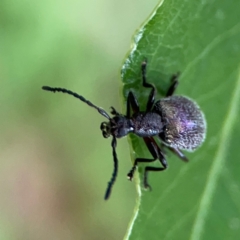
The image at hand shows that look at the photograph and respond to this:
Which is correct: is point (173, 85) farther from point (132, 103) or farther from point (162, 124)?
point (162, 124)

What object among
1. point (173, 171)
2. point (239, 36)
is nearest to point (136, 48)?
point (239, 36)

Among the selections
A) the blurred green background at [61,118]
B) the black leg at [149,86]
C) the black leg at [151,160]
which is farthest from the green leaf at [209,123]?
the blurred green background at [61,118]

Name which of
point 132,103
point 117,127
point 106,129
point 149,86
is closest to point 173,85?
point 149,86

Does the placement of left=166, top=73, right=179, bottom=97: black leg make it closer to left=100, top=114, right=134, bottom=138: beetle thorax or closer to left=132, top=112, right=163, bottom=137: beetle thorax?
left=132, top=112, right=163, bottom=137: beetle thorax

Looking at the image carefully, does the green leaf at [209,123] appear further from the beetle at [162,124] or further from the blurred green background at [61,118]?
the blurred green background at [61,118]

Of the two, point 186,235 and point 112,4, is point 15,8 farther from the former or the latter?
point 186,235

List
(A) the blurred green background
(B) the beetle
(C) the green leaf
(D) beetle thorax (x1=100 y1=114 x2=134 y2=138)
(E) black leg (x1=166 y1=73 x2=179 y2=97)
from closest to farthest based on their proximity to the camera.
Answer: (C) the green leaf, (E) black leg (x1=166 y1=73 x2=179 y2=97), (B) the beetle, (D) beetle thorax (x1=100 y1=114 x2=134 y2=138), (A) the blurred green background

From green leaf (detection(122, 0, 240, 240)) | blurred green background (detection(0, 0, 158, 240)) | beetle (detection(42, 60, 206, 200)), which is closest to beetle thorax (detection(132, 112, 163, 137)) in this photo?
beetle (detection(42, 60, 206, 200))
